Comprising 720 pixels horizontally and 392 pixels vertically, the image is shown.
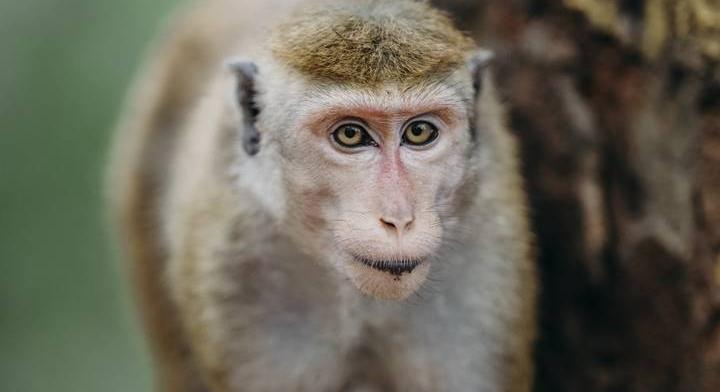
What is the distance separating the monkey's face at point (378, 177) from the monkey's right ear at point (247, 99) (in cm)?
18

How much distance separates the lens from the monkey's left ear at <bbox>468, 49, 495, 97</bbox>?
338cm

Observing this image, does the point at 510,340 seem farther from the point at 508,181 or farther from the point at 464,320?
the point at 508,181

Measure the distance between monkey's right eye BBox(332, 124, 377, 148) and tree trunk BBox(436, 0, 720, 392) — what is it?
1360 mm

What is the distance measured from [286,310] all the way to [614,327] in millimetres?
1656

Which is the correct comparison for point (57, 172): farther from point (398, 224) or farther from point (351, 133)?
point (398, 224)

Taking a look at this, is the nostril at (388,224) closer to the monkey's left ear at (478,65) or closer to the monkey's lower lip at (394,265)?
the monkey's lower lip at (394,265)

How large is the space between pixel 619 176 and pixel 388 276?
5.61 ft

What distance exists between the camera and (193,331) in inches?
155

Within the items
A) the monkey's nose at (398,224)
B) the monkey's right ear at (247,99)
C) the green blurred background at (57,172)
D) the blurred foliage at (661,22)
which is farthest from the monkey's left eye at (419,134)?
the green blurred background at (57,172)

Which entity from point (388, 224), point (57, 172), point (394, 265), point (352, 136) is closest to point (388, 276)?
point (394, 265)

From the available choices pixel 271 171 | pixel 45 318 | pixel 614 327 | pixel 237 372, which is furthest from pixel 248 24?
pixel 45 318

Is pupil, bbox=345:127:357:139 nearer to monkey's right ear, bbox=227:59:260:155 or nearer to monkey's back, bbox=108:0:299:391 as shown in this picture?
monkey's right ear, bbox=227:59:260:155

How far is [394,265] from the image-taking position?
3.00 m

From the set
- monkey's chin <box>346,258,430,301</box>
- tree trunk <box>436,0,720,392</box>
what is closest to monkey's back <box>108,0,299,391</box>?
tree trunk <box>436,0,720,392</box>
